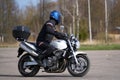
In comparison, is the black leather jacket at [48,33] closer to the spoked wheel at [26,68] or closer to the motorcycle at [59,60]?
the motorcycle at [59,60]

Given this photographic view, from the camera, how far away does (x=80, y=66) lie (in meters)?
12.6

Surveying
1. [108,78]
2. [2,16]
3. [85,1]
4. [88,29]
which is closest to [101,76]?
[108,78]

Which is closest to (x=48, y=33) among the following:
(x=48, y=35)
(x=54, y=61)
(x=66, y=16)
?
(x=48, y=35)

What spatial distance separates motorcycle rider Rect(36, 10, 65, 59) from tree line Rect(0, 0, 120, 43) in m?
45.8

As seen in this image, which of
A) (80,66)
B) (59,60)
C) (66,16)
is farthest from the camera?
(66,16)

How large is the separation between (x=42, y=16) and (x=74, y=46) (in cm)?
6265

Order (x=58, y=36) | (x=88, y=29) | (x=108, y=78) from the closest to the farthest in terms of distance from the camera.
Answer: (x=108, y=78) < (x=58, y=36) < (x=88, y=29)

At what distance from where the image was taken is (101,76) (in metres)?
12.5

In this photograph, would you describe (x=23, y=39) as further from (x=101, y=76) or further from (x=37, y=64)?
(x=101, y=76)

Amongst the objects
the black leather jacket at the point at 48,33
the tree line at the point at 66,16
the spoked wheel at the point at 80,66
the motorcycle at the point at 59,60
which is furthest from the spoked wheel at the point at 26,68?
the tree line at the point at 66,16

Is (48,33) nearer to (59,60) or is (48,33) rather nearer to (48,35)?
(48,35)

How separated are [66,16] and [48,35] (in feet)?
194

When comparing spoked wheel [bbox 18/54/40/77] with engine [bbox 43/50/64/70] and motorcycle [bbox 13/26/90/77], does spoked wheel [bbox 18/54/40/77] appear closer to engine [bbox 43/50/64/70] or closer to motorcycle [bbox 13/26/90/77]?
motorcycle [bbox 13/26/90/77]

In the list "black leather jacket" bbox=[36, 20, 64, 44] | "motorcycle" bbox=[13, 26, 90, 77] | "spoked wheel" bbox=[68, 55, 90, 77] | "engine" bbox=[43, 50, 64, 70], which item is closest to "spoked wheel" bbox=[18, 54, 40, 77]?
"motorcycle" bbox=[13, 26, 90, 77]
